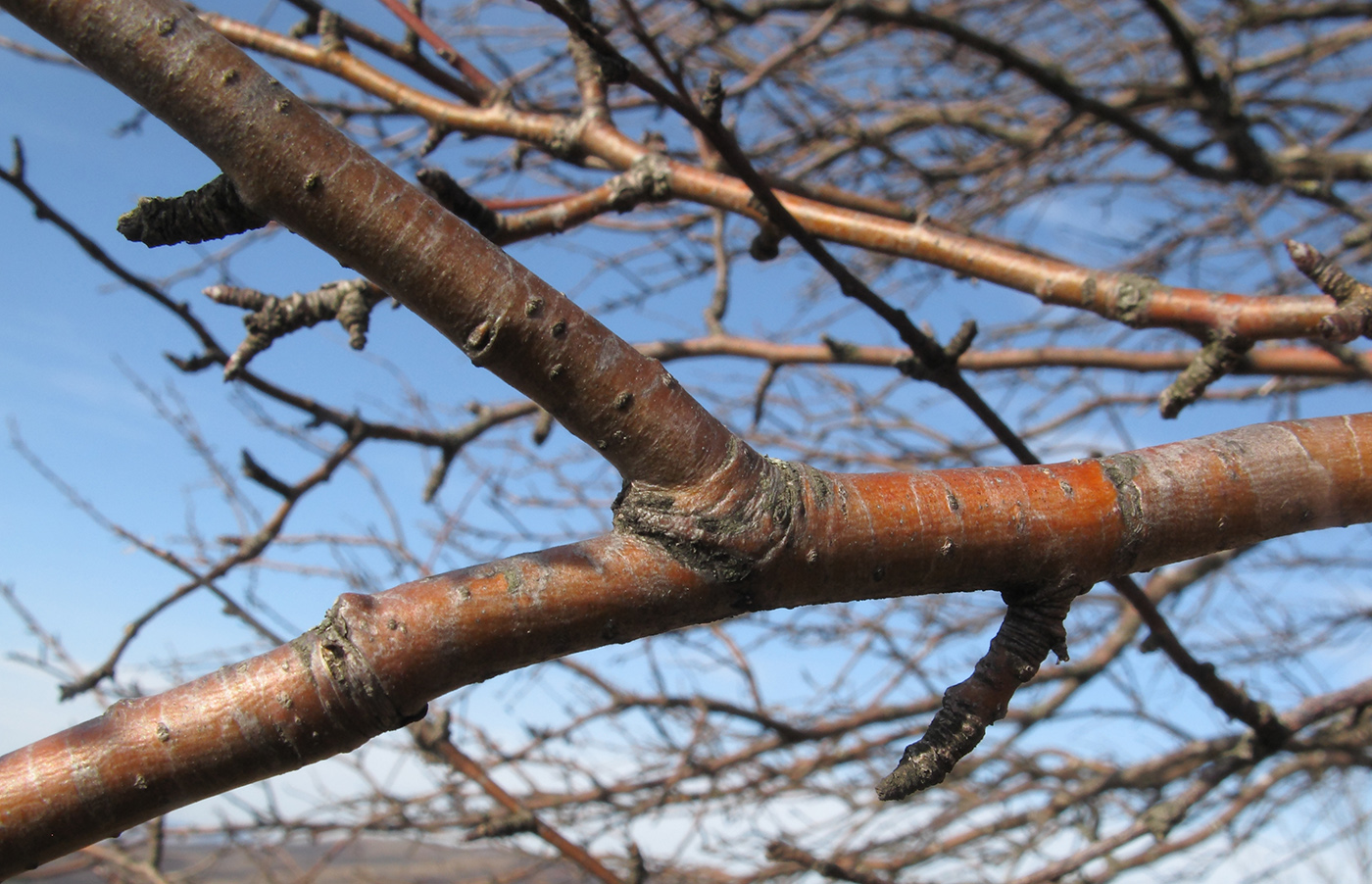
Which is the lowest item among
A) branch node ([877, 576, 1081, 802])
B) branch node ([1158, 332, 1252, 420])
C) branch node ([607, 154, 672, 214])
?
branch node ([877, 576, 1081, 802])

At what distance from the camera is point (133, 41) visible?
2.55 feet

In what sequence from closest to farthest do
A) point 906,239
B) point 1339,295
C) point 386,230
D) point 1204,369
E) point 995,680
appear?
point 386,230
point 995,680
point 1339,295
point 1204,369
point 906,239

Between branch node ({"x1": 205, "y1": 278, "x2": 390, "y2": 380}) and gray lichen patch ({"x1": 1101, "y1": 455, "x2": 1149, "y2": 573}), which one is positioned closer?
gray lichen patch ({"x1": 1101, "y1": 455, "x2": 1149, "y2": 573})

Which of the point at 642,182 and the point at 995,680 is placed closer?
the point at 995,680

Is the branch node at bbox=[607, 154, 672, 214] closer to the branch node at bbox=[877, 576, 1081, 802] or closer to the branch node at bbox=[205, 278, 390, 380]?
the branch node at bbox=[205, 278, 390, 380]

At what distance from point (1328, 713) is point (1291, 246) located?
186 centimetres

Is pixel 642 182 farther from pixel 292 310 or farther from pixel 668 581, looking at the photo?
pixel 668 581

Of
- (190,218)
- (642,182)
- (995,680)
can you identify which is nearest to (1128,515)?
(995,680)

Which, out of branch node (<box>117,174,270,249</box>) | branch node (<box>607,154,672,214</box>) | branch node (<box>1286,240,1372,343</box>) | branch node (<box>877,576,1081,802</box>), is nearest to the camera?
branch node (<box>117,174,270,249</box>)

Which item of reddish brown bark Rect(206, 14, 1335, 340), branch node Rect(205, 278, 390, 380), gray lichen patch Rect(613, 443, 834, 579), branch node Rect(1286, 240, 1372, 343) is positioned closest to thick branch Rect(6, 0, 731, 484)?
gray lichen patch Rect(613, 443, 834, 579)

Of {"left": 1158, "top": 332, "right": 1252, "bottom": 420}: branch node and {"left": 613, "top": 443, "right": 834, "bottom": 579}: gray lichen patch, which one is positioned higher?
{"left": 1158, "top": 332, "right": 1252, "bottom": 420}: branch node

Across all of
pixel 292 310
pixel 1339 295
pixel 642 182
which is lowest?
pixel 1339 295

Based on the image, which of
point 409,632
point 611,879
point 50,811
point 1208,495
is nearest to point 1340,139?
point 1208,495

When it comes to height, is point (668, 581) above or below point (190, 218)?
below
